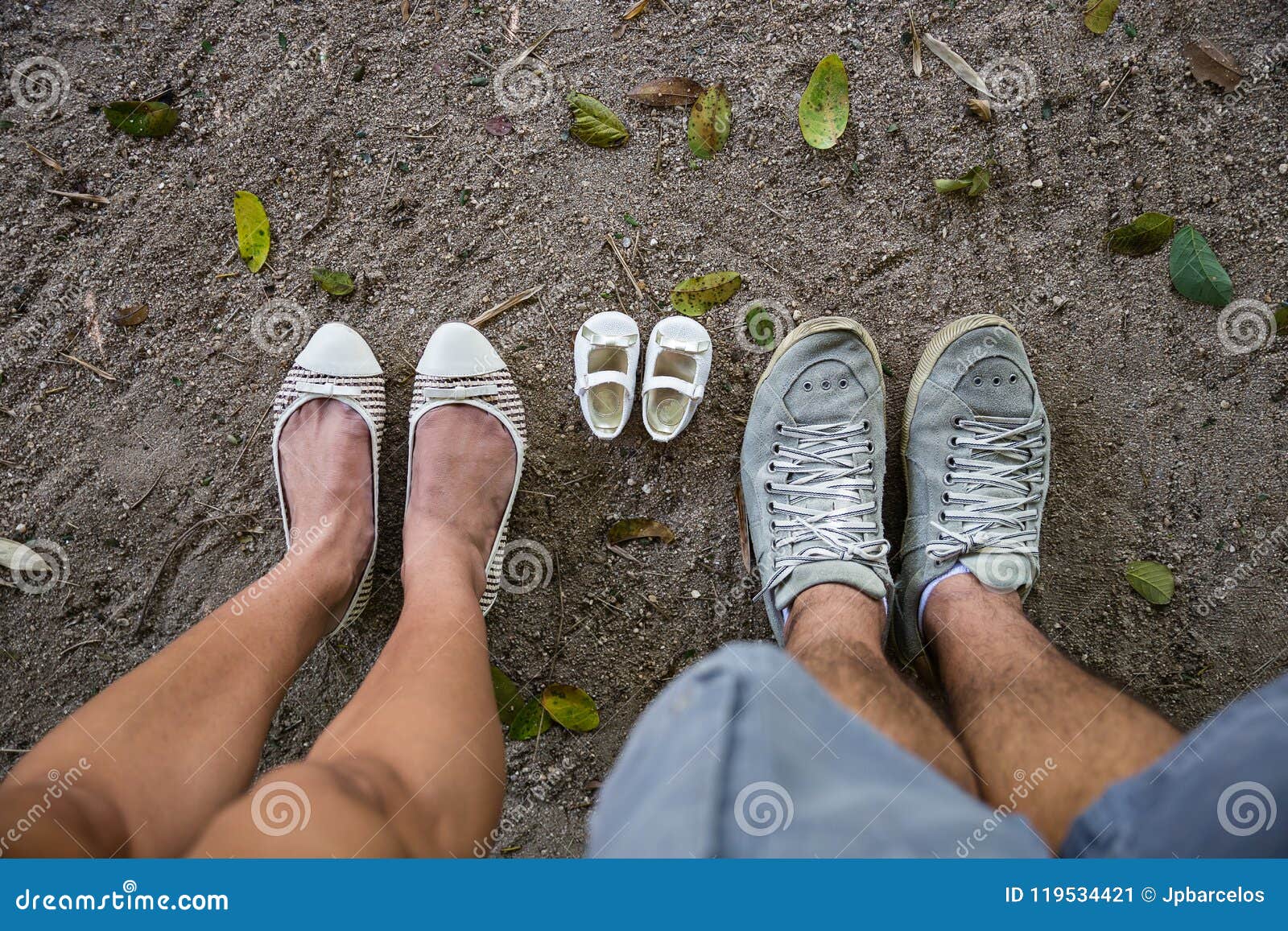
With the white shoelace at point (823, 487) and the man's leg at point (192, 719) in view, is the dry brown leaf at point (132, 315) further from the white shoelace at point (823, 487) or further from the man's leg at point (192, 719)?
the white shoelace at point (823, 487)

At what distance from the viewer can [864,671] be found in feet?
4.45

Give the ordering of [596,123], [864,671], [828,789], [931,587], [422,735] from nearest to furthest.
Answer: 1. [828,789]
2. [422,735]
3. [864,671]
4. [931,587]
5. [596,123]

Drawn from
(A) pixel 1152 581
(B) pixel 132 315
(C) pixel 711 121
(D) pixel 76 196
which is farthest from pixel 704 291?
(D) pixel 76 196

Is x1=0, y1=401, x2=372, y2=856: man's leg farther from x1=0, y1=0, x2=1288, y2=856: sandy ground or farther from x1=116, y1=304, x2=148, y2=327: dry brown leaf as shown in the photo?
x1=116, y1=304, x2=148, y2=327: dry brown leaf

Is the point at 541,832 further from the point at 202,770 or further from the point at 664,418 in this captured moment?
the point at 664,418

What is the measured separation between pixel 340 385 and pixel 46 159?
956 mm

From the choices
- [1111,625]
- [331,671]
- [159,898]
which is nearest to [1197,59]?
[1111,625]

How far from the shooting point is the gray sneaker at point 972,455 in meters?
1.68

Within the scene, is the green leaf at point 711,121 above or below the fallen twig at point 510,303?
above

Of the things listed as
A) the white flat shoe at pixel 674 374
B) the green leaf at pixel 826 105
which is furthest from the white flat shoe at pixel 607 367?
the green leaf at pixel 826 105

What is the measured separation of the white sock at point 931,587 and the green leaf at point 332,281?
159cm

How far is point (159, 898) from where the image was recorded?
4.07 feet

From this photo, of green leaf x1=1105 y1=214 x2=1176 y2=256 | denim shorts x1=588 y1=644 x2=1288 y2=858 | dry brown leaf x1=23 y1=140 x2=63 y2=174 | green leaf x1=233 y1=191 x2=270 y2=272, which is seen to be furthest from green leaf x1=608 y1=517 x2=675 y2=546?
dry brown leaf x1=23 y1=140 x2=63 y2=174

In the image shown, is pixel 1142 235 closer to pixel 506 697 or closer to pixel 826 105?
pixel 826 105
